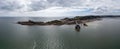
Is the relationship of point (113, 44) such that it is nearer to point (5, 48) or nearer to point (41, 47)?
point (41, 47)

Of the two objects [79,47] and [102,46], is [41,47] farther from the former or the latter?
[102,46]

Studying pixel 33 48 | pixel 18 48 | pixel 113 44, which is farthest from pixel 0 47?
pixel 113 44

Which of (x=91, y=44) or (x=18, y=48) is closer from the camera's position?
(x=18, y=48)

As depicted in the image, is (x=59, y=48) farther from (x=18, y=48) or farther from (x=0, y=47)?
(x=0, y=47)

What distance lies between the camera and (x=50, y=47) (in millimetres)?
54344

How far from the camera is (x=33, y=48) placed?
5362 cm

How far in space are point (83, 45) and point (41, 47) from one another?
12982 mm

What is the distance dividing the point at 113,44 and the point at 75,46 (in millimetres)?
12254

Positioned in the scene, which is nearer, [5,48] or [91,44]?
[5,48]

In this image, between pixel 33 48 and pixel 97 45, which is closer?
pixel 33 48

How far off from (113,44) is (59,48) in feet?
57.1

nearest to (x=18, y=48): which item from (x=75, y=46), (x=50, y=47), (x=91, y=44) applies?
(x=50, y=47)

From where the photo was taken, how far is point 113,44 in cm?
5769

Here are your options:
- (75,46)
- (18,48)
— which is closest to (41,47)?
(18,48)
